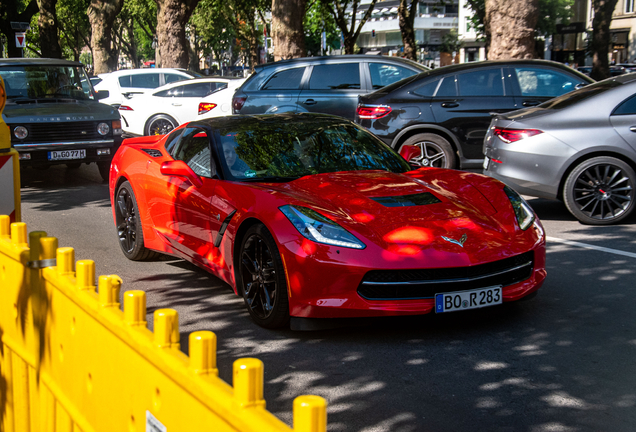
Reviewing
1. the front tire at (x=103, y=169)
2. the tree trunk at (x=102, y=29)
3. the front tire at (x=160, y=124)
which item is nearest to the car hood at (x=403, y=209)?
the front tire at (x=103, y=169)

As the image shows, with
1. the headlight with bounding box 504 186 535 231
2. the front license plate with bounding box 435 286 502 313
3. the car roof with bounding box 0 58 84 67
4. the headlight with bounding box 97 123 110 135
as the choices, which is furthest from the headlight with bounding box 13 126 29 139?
the front license plate with bounding box 435 286 502 313

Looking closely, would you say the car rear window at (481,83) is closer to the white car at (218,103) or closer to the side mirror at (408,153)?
the side mirror at (408,153)

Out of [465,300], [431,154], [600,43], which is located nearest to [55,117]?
[431,154]

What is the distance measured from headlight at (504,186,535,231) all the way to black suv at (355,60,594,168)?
5110 millimetres

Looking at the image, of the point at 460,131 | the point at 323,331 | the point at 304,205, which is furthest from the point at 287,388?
the point at 460,131

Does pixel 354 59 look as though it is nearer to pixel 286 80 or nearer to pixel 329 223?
pixel 286 80

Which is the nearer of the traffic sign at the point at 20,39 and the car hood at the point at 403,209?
the car hood at the point at 403,209

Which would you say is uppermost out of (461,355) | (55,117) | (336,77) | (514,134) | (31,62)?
(31,62)

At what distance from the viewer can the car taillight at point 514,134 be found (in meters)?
8.23

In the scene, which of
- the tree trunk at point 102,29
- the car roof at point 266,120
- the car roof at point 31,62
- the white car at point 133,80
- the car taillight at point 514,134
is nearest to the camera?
the car roof at point 266,120

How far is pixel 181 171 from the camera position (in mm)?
5664

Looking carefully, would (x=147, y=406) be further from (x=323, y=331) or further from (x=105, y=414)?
(x=323, y=331)

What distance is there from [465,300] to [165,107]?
43.8ft

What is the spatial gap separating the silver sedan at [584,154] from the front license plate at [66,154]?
6738mm
